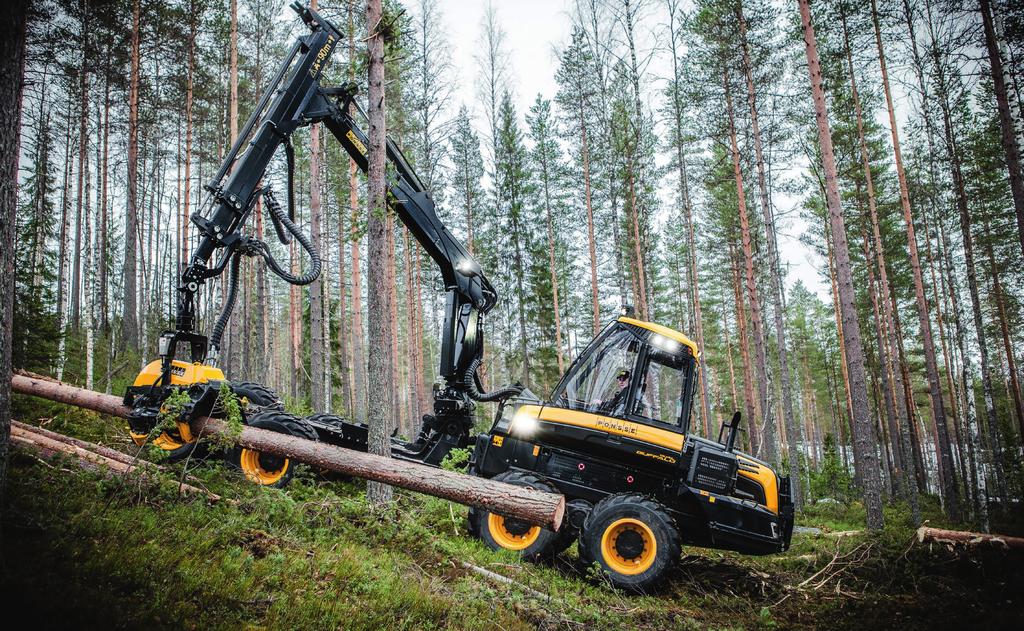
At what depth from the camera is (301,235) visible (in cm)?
627

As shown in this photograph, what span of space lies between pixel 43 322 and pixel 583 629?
11543 millimetres

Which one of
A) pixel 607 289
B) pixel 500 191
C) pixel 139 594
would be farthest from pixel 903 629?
pixel 607 289

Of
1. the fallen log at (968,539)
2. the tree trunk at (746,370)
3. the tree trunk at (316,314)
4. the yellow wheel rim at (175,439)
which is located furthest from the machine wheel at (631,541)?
the tree trunk at (746,370)

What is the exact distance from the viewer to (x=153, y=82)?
63.2 feet

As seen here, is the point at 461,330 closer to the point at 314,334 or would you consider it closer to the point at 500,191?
the point at 314,334

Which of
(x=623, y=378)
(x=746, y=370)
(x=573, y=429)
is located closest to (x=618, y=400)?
(x=623, y=378)

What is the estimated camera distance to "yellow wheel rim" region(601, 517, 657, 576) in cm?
548

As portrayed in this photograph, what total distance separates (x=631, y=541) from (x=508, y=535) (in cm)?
141

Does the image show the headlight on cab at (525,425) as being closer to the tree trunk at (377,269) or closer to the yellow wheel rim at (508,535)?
the yellow wheel rim at (508,535)

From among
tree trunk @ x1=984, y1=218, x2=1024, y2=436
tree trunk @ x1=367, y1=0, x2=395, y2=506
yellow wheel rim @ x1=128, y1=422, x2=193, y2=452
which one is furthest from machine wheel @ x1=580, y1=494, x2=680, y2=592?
tree trunk @ x1=984, y1=218, x2=1024, y2=436

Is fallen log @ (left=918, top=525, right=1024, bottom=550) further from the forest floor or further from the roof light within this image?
the roof light

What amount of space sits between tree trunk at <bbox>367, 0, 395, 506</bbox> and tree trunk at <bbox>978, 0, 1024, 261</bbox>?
1187 cm

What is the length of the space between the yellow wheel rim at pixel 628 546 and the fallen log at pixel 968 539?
321cm

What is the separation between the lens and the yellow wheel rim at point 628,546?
18.0ft
